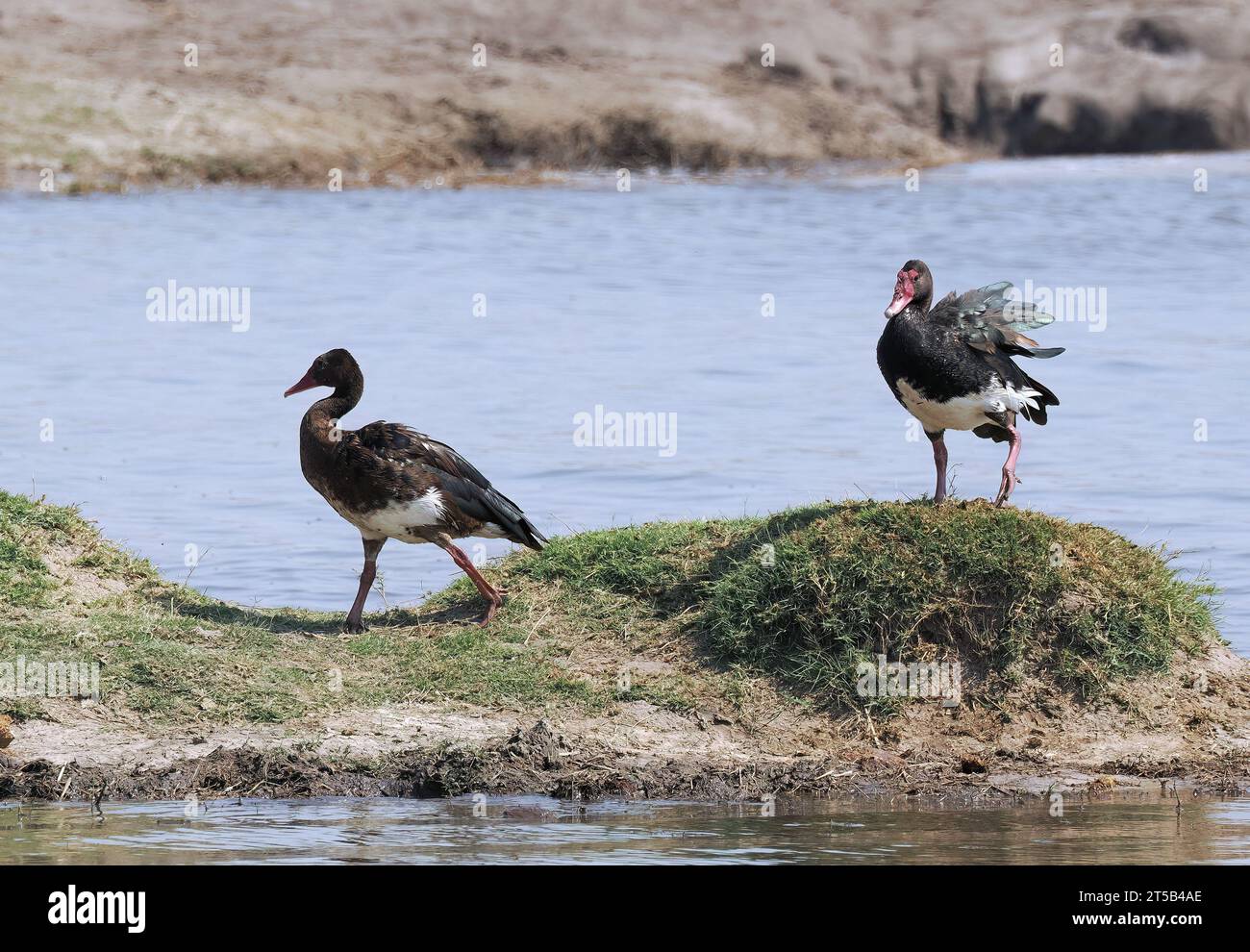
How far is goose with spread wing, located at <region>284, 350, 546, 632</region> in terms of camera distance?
9000 millimetres

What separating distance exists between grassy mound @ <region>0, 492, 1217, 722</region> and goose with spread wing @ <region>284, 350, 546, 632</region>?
36cm

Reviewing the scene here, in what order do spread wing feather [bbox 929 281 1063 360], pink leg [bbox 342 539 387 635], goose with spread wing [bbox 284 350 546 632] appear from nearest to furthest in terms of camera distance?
spread wing feather [bbox 929 281 1063 360]
goose with spread wing [bbox 284 350 546 632]
pink leg [bbox 342 539 387 635]

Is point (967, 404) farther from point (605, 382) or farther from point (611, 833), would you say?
point (605, 382)

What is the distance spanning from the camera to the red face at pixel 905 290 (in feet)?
28.8

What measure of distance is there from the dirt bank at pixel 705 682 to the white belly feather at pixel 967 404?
1.30ft

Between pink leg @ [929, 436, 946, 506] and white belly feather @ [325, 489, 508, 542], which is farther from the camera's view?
white belly feather @ [325, 489, 508, 542]

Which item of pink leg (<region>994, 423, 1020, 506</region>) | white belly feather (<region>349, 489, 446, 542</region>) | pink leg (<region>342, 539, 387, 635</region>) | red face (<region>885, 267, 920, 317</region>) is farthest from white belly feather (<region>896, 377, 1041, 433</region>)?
pink leg (<region>342, 539, 387, 635</region>)

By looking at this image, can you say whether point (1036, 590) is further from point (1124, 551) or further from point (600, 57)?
point (600, 57)

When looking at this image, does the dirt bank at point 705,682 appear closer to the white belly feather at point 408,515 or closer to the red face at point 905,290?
the white belly feather at point 408,515

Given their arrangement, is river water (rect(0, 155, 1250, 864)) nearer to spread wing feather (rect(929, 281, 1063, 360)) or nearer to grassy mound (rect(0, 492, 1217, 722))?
grassy mound (rect(0, 492, 1217, 722))

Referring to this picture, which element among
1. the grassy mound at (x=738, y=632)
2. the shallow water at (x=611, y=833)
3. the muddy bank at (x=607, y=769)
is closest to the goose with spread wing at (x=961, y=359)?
the grassy mound at (x=738, y=632)

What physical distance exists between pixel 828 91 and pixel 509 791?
88.2 ft

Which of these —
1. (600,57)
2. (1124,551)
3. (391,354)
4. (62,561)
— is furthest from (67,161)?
(1124,551)

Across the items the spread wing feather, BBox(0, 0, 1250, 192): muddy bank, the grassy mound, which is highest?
BBox(0, 0, 1250, 192): muddy bank
